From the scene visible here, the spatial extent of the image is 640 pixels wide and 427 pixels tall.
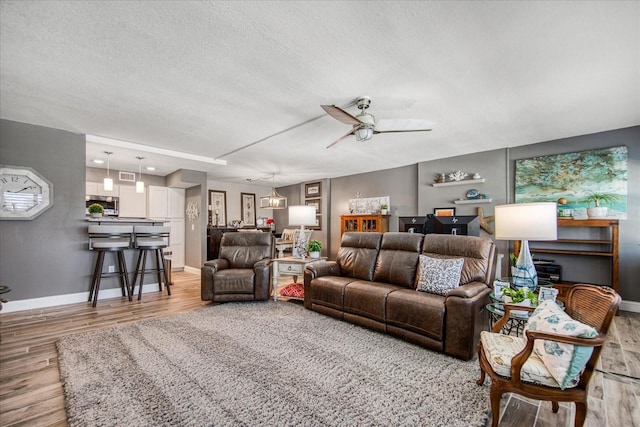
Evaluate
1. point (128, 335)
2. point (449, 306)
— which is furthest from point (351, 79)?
point (128, 335)

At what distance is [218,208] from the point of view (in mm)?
8062

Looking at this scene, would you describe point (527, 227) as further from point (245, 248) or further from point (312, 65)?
point (245, 248)

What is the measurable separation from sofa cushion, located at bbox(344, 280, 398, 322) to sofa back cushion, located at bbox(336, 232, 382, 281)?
31 centimetres

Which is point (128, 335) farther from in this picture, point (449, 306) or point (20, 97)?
point (449, 306)

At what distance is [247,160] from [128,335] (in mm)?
3696

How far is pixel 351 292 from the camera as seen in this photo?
10.5 feet

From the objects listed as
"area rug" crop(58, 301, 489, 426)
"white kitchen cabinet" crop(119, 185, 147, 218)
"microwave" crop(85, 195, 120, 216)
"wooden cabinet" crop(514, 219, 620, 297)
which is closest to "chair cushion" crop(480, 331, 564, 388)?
"area rug" crop(58, 301, 489, 426)

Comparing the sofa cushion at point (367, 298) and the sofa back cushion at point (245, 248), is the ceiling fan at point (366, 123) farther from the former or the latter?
the sofa back cushion at point (245, 248)

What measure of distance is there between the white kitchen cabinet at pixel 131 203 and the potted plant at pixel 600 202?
8.45 m

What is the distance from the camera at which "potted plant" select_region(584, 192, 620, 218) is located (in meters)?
3.91

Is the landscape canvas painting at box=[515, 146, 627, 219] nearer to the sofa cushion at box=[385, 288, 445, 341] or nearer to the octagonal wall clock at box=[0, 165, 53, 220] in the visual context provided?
the sofa cushion at box=[385, 288, 445, 341]

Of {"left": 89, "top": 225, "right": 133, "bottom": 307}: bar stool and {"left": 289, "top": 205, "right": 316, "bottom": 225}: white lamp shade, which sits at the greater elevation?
{"left": 289, "top": 205, "right": 316, "bottom": 225}: white lamp shade

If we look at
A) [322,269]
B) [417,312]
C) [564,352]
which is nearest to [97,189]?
[322,269]

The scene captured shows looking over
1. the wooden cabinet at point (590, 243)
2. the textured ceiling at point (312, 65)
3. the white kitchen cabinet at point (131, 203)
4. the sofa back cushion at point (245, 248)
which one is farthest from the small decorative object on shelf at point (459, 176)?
the white kitchen cabinet at point (131, 203)
